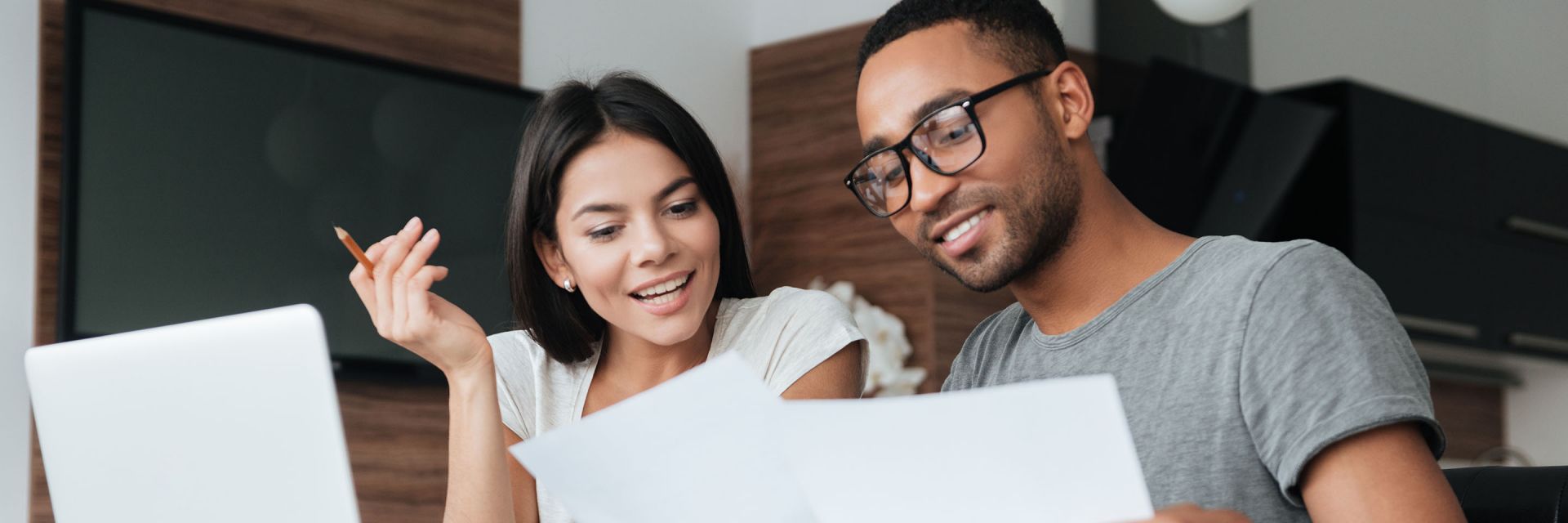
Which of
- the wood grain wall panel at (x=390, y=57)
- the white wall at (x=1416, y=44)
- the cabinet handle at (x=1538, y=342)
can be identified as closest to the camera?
the wood grain wall panel at (x=390, y=57)

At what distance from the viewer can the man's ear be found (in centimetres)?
125

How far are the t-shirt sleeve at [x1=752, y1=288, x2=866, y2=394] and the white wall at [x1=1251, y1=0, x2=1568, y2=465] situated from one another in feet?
9.33

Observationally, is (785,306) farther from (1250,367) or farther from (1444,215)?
(1444,215)

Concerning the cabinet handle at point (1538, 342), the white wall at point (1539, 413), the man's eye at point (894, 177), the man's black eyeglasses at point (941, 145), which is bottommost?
the white wall at point (1539, 413)

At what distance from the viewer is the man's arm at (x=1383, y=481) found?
3.15 ft

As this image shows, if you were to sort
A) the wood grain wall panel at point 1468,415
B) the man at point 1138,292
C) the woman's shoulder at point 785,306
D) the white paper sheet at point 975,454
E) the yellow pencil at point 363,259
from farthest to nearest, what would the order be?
1. the wood grain wall panel at point 1468,415
2. the woman's shoulder at point 785,306
3. the yellow pencil at point 363,259
4. the man at point 1138,292
5. the white paper sheet at point 975,454

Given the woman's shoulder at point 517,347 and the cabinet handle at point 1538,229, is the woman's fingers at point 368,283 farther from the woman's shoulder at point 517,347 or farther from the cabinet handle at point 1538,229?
the cabinet handle at point 1538,229

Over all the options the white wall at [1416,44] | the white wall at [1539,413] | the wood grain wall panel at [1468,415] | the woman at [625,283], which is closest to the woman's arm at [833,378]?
the woman at [625,283]

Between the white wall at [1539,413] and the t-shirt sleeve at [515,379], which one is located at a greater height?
the t-shirt sleeve at [515,379]

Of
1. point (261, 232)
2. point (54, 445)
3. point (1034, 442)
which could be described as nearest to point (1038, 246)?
point (1034, 442)

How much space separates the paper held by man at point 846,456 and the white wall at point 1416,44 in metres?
3.55

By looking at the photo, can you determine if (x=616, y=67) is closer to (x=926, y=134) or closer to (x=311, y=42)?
(x=311, y=42)

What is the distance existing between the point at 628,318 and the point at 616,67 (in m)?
2.19

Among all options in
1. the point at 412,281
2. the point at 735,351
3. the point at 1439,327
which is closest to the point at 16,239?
the point at 735,351
